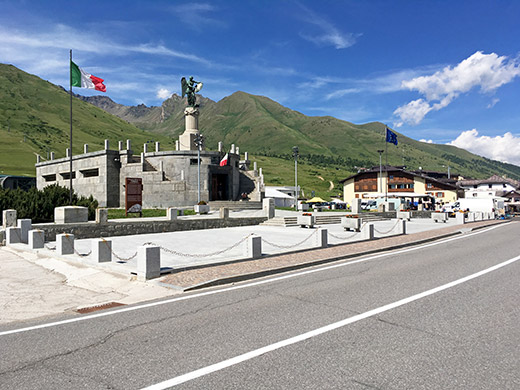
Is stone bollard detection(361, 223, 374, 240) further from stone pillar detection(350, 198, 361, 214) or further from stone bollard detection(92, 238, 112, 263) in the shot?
stone pillar detection(350, 198, 361, 214)

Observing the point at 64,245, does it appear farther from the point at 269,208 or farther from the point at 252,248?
the point at 269,208

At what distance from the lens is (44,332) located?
604cm

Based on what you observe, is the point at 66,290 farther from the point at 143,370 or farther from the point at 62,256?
the point at 143,370

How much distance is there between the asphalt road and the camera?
420 centimetres

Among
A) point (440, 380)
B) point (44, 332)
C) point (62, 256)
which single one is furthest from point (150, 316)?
point (62, 256)

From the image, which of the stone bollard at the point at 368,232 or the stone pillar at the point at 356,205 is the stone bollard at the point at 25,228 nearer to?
the stone bollard at the point at 368,232

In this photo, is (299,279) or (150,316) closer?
(150,316)

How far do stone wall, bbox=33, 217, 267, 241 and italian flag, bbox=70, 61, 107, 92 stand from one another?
993cm

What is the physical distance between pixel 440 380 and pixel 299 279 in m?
5.92

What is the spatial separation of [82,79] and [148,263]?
64.6 feet

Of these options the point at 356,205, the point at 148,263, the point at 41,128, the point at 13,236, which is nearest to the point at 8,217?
the point at 13,236

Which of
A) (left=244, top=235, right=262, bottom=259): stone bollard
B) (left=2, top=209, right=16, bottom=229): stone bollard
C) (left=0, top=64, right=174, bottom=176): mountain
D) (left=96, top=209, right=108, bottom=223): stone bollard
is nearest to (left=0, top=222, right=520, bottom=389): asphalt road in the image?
(left=244, top=235, right=262, bottom=259): stone bollard

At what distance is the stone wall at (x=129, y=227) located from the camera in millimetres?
19377

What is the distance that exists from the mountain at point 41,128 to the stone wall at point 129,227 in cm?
7521
